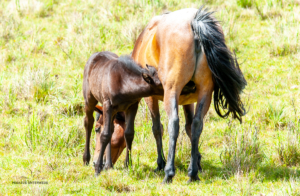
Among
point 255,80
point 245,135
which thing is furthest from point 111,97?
point 255,80

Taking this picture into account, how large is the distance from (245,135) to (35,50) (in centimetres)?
622

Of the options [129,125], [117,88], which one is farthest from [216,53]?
[129,125]

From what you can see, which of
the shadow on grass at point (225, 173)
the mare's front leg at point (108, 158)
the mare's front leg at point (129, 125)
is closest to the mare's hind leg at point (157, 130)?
the shadow on grass at point (225, 173)

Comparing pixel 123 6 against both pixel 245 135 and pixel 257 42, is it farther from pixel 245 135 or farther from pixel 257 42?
pixel 245 135

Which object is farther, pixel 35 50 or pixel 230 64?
pixel 35 50

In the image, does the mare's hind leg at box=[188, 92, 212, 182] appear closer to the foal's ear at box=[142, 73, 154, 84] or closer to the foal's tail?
the foal's tail

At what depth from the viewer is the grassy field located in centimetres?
481

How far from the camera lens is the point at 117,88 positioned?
17.0 feet

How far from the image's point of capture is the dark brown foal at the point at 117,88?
194 inches

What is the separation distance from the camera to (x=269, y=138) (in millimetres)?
6309

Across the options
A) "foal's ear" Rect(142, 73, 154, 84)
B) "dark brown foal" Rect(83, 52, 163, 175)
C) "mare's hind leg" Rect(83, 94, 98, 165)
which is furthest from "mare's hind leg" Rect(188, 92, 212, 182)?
"mare's hind leg" Rect(83, 94, 98, 165)

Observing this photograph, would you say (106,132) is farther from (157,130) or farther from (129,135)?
(157,130)

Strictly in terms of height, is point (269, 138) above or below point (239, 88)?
below

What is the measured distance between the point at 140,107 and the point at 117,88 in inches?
88.6
